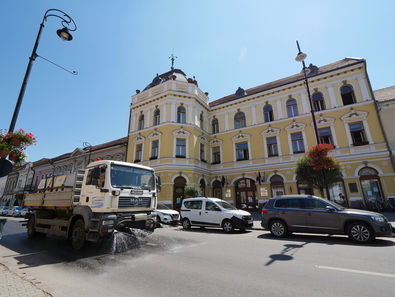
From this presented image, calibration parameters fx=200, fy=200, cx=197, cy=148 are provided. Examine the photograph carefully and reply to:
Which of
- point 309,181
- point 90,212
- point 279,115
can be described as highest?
point 279,115

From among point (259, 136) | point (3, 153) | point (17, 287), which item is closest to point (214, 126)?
point (259, 136)

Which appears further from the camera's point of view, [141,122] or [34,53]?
[141,122]

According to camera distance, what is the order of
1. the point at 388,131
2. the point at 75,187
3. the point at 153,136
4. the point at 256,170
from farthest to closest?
1. the point at 153,136
2. the point at 256,170
3. the point at 388,131
4. the point at 75,187

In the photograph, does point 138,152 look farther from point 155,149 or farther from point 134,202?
point 134,202

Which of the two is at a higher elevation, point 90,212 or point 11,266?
point 90,212

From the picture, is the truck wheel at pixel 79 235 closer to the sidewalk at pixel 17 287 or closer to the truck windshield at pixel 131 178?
the truck windshield at pixel 131 178

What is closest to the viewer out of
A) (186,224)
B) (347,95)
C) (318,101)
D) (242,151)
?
(186,224)

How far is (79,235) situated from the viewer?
21.7 ft

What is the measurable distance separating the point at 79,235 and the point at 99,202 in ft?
4.54

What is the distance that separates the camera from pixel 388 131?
56.0 ft

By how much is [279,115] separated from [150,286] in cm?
2091

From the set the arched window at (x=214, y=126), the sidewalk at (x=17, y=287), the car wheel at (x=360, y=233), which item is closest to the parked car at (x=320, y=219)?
the car wheel at (x=360, y=233)

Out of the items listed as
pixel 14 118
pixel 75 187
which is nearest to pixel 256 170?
pixel 75 187

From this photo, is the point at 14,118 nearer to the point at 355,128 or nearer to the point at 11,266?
the point at 11,266
